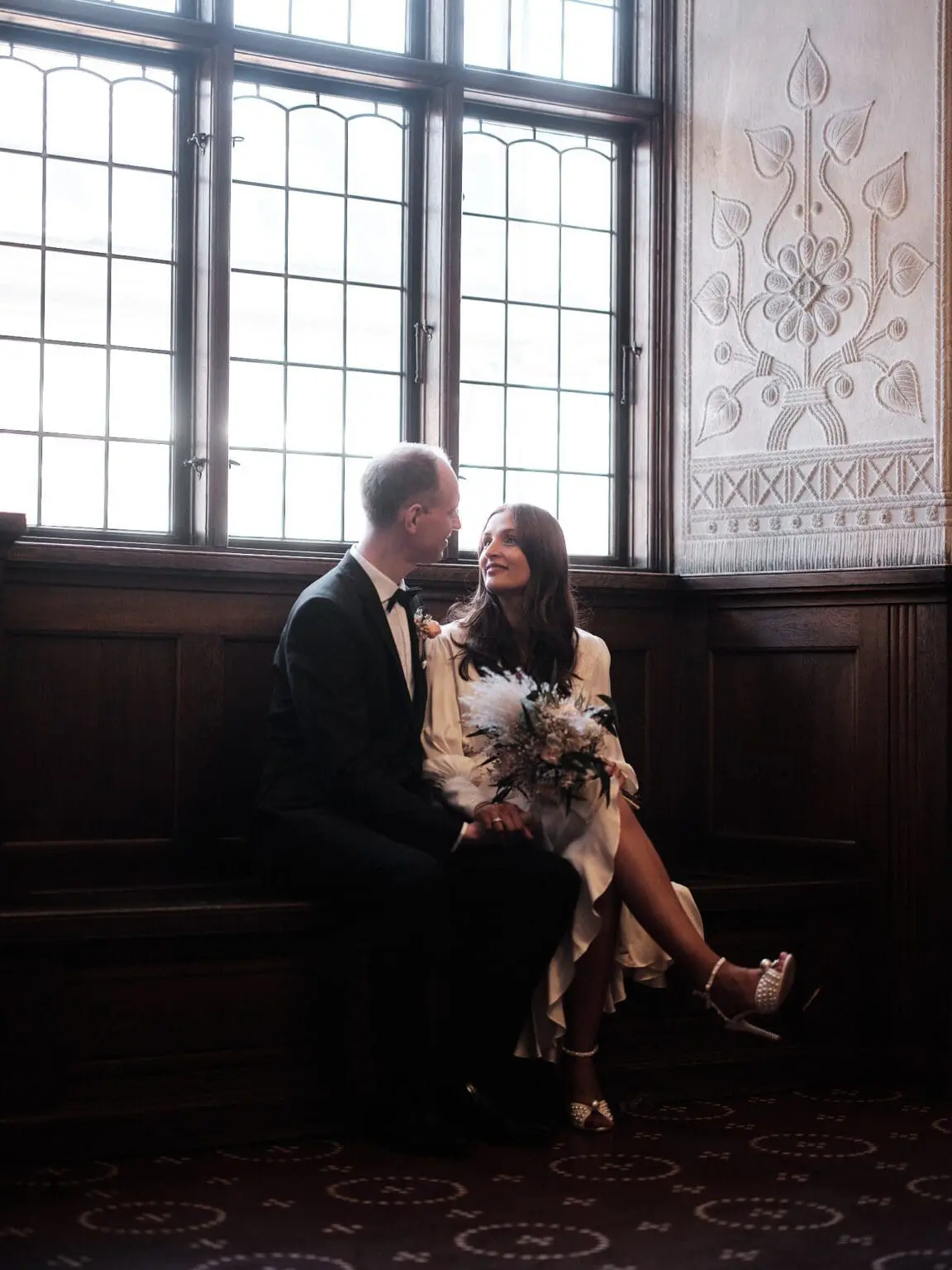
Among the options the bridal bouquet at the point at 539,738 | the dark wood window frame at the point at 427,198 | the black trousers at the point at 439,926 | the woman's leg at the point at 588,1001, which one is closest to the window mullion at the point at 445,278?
the dark wood window frame at the point at 427,198

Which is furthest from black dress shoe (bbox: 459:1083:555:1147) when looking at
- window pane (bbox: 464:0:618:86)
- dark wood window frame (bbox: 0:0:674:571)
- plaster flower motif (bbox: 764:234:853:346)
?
window pane (bbox: 464:0:618:86)

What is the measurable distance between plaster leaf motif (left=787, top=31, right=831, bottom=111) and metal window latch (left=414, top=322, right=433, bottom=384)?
54.3 inches

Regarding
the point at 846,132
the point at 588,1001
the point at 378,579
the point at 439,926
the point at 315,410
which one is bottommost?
the point at 588,1001

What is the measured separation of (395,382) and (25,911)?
2266 millimetres

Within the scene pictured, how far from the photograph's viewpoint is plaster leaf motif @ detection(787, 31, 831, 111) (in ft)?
16.2

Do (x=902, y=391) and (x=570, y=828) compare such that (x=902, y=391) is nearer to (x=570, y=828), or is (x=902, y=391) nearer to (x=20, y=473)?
(x=570, y=828)

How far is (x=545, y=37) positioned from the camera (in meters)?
5.34

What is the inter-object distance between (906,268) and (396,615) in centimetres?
191

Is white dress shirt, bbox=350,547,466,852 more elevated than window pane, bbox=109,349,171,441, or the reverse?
window pane, bbox=109,349,171,441

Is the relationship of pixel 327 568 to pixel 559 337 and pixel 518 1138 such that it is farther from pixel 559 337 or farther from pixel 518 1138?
pixel 518 1138

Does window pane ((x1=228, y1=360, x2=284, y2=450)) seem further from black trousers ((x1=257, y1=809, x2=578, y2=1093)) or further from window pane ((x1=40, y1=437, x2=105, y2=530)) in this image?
black trousers ((x1=257, y1=809, x2=578, y2=1093))

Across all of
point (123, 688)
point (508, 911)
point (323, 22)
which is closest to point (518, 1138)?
point (508, 911)

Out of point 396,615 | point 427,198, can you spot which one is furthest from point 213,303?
point 396,615

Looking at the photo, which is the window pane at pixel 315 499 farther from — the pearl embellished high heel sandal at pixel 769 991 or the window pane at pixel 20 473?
the pearl embellished high heel sandal at pixel 769 991
